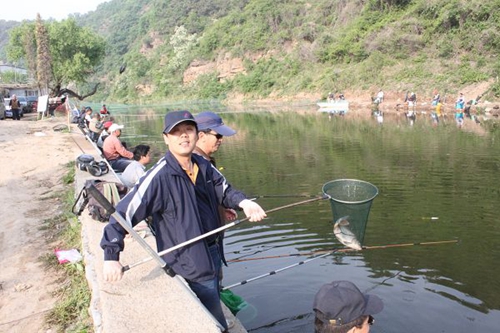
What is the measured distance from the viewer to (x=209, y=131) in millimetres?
4090

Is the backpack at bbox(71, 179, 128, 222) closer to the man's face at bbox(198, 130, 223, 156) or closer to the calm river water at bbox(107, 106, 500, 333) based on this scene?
the calm river water at bbox(107, 106, 500, 333)

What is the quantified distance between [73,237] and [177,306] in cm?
340

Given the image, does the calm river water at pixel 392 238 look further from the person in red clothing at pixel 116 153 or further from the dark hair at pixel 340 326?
the person in red clothing at pixel 116 153

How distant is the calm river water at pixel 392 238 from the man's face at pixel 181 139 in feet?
7.89

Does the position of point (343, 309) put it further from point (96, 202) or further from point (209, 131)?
point (96, 202)

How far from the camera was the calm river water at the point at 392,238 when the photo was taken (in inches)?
216

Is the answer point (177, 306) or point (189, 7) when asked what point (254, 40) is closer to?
point (189, 7)

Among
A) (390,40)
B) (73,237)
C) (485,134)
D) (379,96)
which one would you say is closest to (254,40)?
(390,40)

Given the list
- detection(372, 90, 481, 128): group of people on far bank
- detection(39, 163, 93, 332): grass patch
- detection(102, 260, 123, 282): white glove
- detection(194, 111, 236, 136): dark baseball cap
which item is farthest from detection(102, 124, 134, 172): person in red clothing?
detection(372, 90, 481, 128): group of people on far bank

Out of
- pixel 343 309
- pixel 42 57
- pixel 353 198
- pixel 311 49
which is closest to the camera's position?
pixel 343 309

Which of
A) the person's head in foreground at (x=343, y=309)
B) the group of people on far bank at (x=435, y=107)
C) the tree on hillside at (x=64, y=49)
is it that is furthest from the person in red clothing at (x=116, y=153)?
the tree on hillside at (x=64, y=49)

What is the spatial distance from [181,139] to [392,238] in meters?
5.67

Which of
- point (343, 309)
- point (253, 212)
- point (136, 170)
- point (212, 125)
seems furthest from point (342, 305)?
point (136, 170)

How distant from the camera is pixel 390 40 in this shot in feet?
134
